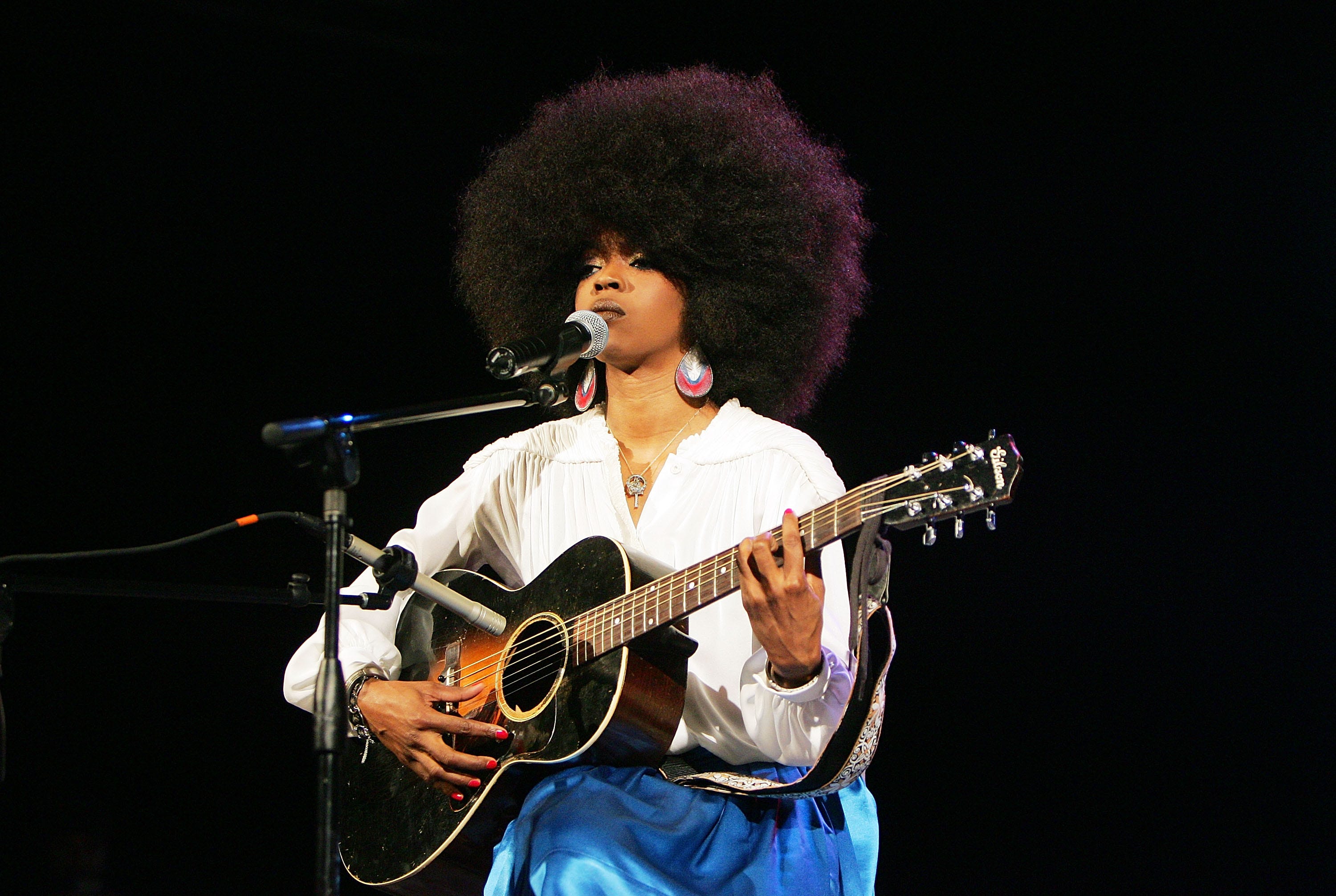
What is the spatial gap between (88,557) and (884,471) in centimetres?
300

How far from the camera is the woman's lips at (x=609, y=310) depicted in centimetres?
305

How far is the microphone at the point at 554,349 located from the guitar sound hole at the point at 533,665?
2.15 feet

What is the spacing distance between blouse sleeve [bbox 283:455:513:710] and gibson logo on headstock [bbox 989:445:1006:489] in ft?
5.18

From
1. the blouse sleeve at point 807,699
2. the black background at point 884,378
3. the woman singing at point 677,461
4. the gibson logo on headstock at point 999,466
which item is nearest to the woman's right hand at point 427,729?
the woman singing at point 677,461

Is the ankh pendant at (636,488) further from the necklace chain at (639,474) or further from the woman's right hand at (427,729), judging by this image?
the woman's right hand at (427,729)

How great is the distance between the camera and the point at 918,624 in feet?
13.9

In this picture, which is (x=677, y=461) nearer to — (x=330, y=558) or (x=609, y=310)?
(x=609, y=310)

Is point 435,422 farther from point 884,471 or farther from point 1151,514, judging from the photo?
point 1151,514

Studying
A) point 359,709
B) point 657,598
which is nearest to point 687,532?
point 657,598

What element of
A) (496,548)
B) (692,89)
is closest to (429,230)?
(692,89)

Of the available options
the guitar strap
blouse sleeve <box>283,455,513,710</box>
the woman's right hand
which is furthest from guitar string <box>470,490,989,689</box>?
blouse sleeve <box>283,455,513,710</box>

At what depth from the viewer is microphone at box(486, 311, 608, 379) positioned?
2240 mm

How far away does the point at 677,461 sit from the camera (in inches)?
114

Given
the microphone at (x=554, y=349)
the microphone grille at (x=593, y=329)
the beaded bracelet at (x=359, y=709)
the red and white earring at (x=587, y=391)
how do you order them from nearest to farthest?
1. the microphone at (x=554, y=349)
2. the microphone grille at (x=593, y=329)
3. the beaded bracelet at (x=359, y=709)
4. the red and white earring at (x=587, y=391)
